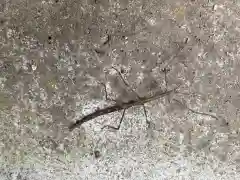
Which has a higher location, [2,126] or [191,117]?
[2,126]

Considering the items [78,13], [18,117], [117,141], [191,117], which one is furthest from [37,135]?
[191,117]

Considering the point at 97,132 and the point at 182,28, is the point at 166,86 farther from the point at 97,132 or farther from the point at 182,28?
the point at 97,132

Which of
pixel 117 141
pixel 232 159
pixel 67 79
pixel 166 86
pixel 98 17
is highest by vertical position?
pixel 98 17

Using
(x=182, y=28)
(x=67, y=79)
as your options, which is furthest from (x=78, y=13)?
(x=182, y=28)

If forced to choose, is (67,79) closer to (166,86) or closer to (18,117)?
(18,117)

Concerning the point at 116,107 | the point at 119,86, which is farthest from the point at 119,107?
the point at 119,86

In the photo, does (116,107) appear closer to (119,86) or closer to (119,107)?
(119,107)
